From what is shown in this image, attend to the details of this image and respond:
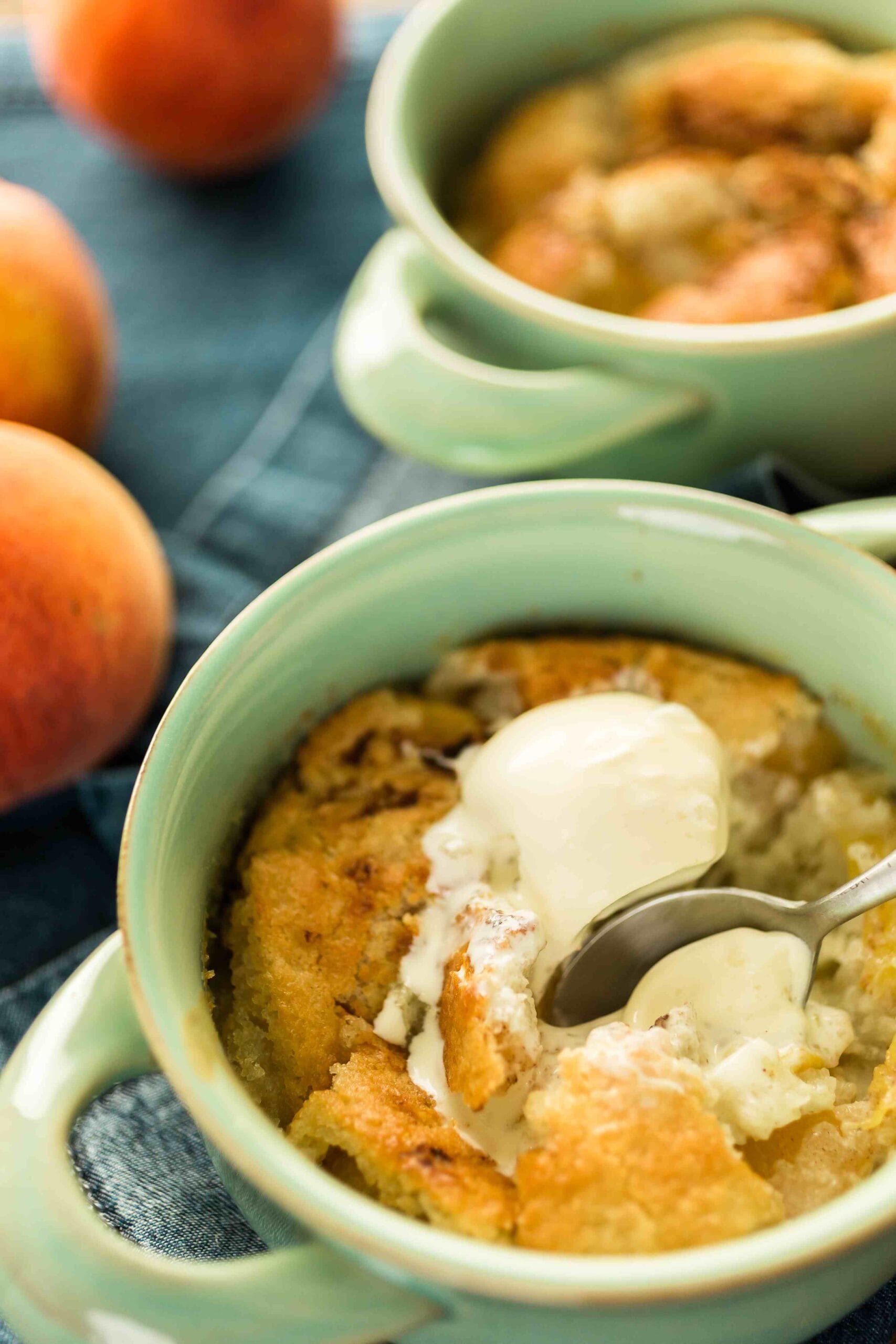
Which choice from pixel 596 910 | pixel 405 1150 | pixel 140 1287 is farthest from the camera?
pixel 596 910

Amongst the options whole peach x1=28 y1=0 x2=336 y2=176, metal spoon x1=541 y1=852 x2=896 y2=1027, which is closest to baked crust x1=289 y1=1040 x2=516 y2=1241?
metal spoon x1=541 y1=852 x2=896 y2=1027

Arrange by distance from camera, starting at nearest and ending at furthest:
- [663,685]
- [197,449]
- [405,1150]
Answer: [405,1150] < [663,685] < [197,449]

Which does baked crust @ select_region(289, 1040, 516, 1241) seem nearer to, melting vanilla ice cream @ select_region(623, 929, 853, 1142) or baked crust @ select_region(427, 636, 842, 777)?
melting vanilla ice cream @ select_region(623, 929, 853, 1142)

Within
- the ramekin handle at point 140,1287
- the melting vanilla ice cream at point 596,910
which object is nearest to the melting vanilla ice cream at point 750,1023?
the melting vanilla ice cream at point 596,910

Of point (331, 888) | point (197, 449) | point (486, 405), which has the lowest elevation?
point (197, 449)

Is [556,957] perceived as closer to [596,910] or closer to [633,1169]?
[596,910]

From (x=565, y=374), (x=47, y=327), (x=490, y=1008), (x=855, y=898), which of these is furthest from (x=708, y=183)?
(x=490, y=1008)

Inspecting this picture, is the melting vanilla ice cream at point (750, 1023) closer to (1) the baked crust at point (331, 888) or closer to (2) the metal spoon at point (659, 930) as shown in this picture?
(2) the metal spoon at point (659, 930)

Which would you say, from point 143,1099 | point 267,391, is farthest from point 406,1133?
point 267,391
